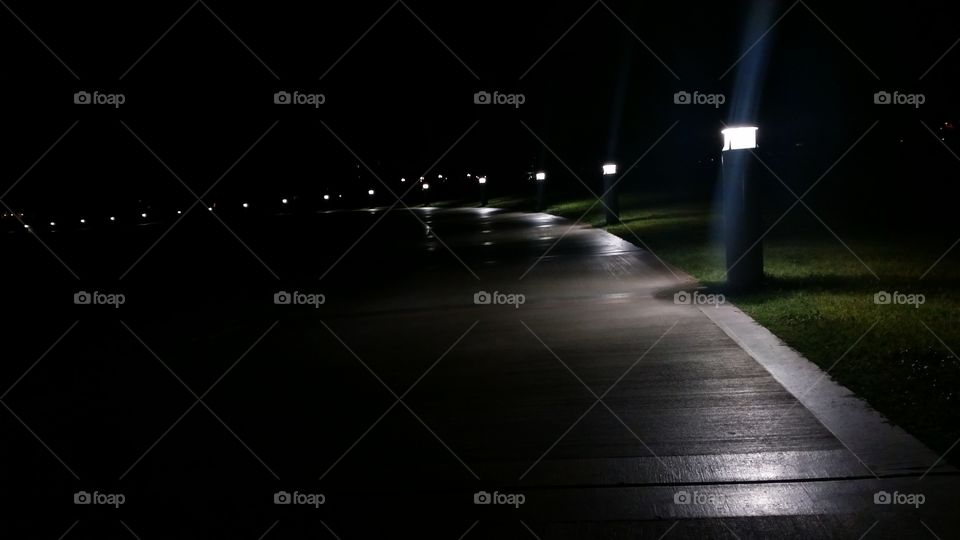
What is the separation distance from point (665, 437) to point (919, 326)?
14.3ft

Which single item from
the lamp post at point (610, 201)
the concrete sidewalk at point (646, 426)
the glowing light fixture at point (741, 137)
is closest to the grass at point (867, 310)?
the concrete sidewalk at point (646, 426)

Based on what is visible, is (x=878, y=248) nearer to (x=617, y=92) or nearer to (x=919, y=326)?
(x=919, y=326)

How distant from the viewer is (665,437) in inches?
250

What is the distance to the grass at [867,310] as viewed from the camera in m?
6.91

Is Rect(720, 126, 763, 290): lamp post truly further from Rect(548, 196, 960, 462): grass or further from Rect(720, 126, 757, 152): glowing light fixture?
Rect(548, 196, 960, 462): grass

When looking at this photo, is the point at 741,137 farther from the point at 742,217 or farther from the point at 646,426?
the point at 646,426

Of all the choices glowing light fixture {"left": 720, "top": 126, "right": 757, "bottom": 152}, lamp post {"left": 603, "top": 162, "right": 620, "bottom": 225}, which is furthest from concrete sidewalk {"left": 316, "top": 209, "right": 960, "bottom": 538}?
lamp post {"left": 603, "top": 162, "right": 620, "bottom": 225}

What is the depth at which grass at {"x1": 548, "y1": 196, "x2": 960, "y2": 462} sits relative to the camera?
691cm

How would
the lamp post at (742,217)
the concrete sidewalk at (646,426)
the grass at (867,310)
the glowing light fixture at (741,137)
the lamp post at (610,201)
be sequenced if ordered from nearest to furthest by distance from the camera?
the concrete sidewalk at (646,426) → the grass at (867,310) → the lamp post at (742,217) → the glowing light fixture at (741,137) → the lamp post at (610,201)

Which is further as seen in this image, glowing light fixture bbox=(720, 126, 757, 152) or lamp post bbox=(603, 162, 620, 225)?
lamp post bbox=(603, 162, 620, 225)

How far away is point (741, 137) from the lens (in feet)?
41.7

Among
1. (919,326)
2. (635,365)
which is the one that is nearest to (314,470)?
(635,365)

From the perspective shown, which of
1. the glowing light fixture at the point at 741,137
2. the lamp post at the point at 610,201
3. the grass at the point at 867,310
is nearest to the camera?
the grass at the point at 867,310

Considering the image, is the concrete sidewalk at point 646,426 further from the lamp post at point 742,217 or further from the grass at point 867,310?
the lamp post at point 742,217
